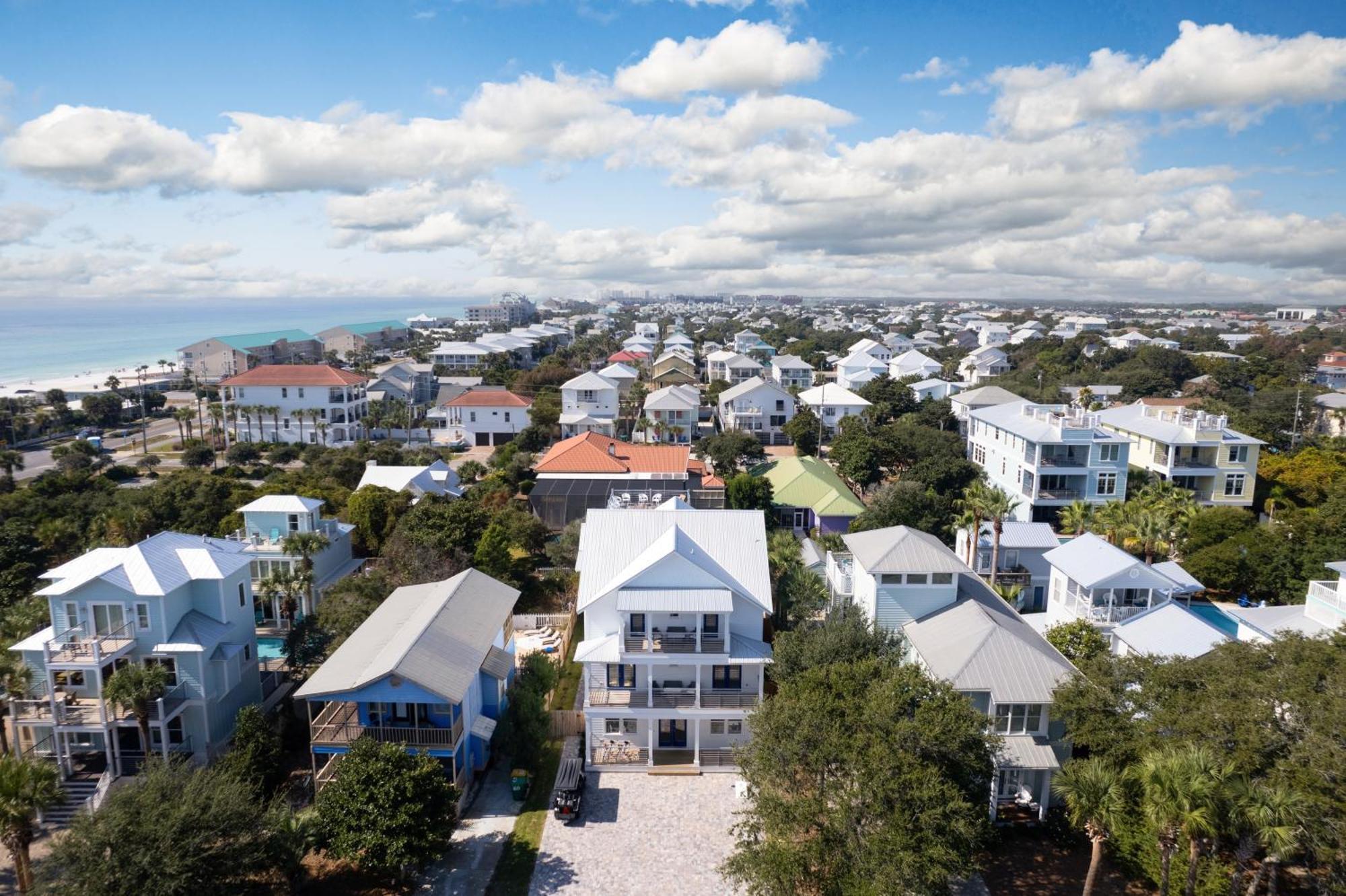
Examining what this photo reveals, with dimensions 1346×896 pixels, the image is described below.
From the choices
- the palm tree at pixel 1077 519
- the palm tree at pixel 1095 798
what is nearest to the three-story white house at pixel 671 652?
the palm tree at pixel 1095 798

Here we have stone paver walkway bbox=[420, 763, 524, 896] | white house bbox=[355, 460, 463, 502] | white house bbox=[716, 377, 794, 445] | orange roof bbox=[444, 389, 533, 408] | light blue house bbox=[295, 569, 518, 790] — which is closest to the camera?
stone paver walkway bbox=[420, 763, 524, 896]

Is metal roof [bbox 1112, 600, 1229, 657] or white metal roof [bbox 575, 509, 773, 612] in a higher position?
white metal roof [bbox 575, 509, 773, 612]

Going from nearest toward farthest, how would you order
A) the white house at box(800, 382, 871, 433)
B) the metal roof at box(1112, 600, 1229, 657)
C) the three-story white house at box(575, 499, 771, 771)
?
the three-story white house at box(575, 499, 771, 771) → the metal roof at box(1112, 600, 1229, 657) → the white house at box(800, 382, 871, 433)

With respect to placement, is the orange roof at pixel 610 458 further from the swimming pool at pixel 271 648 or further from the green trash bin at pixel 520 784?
the green trash bin at pixel 520 784

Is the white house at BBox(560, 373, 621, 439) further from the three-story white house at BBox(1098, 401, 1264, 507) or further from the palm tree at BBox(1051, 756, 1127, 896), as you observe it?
the palm tree at BBox(1051, 756, 1127, 896)

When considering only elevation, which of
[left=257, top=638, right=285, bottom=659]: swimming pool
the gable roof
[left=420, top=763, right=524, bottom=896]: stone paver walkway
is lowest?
[left=420, top=763, right=524, bottom=896]: stone paver walkway

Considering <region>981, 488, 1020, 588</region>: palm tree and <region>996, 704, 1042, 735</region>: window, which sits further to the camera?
<region>981, 488, 1020, 588</region>: palm tree

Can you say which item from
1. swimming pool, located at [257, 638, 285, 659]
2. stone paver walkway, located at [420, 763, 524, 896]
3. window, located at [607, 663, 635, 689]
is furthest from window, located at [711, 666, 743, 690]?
swimming pool, located at [257, 638, 285, 659]
